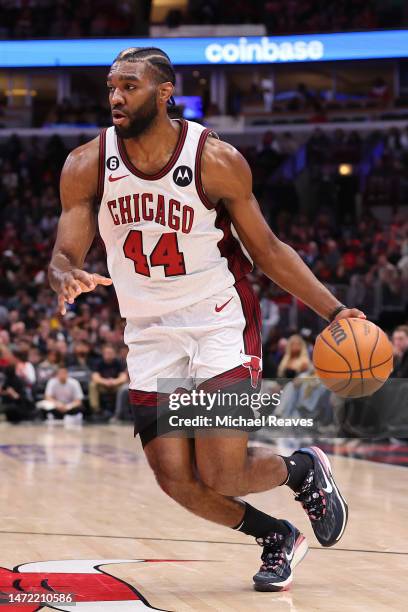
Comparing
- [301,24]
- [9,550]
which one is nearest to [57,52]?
[301,24]

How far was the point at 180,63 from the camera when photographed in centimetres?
2722

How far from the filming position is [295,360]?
46.5 ft

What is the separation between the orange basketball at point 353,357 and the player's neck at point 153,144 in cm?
105

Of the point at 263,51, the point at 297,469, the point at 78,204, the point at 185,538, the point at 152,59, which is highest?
the point at 263,51

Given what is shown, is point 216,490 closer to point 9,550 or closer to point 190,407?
point 190,407

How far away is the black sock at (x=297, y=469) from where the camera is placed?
487cm

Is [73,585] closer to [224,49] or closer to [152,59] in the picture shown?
[152,59]

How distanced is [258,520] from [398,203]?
778 inches

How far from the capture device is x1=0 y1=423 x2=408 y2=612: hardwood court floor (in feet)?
15.0

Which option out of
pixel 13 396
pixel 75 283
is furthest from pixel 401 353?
pixel 75 283

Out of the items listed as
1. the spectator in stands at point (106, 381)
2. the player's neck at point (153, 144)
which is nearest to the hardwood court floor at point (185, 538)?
the player's neck at point (153, 144)

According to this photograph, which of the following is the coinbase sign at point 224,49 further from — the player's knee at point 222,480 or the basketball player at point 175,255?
the player's knee at point 222,480

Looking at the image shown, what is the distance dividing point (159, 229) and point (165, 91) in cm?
60

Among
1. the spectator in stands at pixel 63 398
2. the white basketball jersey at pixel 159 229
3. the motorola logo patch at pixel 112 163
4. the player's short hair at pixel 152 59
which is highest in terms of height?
the player's short hair at pixel 152 59
